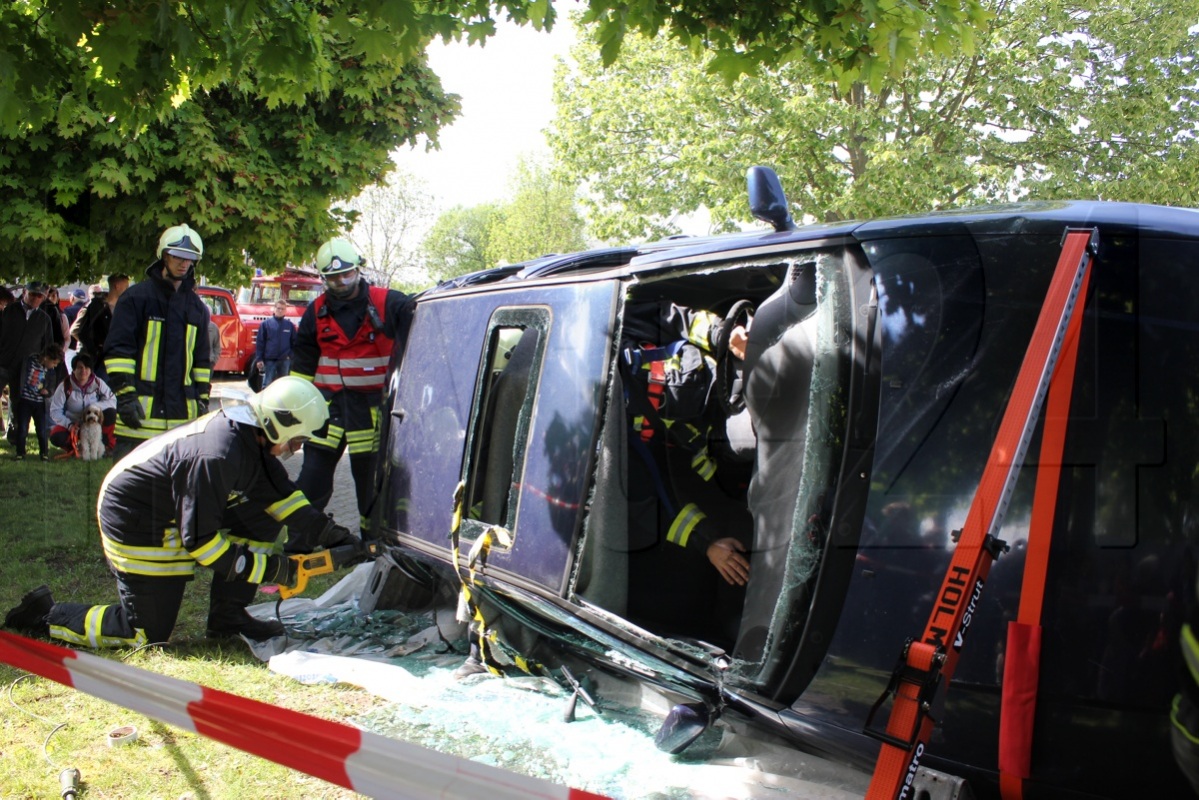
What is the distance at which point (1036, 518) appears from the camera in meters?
1.98

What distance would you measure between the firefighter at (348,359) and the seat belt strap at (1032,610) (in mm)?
3929

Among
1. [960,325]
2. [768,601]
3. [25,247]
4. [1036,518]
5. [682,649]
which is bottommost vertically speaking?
[682,649]

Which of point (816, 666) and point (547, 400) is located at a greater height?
point (547, 400)

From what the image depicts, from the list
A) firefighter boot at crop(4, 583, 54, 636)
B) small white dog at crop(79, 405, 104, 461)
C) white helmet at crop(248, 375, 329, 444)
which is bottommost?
firefighter boot at crop(4, 583, 54, 636)

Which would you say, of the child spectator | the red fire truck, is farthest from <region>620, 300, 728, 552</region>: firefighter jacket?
the red fire truck

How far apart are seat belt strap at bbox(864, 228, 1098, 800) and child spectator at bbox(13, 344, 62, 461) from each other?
30.5 ft

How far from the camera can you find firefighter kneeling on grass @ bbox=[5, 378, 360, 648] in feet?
13.6

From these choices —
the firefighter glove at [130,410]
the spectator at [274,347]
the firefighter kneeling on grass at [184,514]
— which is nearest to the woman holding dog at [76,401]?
the spectator at [274,347]

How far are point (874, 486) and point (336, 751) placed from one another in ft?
4.62

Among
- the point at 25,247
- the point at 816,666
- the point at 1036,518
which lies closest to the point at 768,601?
the point at 816,666

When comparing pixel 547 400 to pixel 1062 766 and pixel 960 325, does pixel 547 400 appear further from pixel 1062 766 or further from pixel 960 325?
pixel 1062 766

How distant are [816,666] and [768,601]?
296mm

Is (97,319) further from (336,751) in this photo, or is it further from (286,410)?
(336,751)

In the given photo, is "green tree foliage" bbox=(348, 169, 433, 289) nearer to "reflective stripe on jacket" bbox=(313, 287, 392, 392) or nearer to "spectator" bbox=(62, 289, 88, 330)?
"spectator" bbox=(62, 289, 88, 330)
